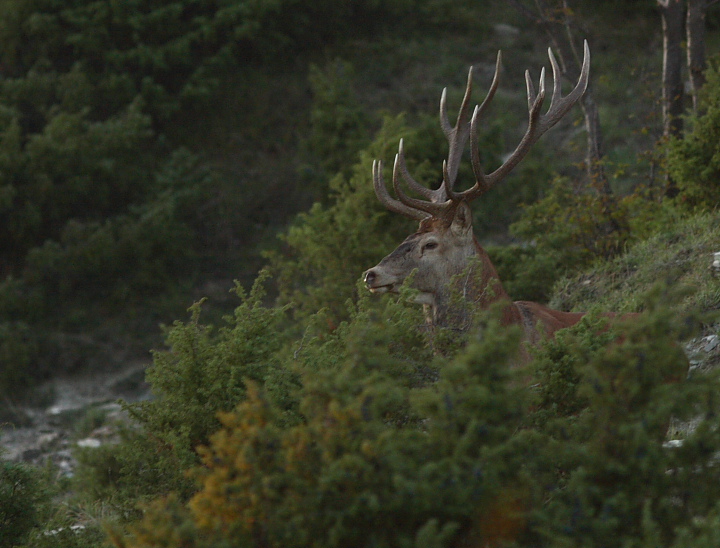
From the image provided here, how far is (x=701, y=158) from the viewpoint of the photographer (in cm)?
900

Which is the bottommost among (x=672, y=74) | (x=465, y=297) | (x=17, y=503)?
(x=17, y=503)

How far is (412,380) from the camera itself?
531 cm

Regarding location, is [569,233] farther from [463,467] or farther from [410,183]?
[463,467]

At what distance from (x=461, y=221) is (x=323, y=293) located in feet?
12.0

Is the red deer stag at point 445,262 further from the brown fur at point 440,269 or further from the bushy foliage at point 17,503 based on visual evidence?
the bushy foliage at point 17,503

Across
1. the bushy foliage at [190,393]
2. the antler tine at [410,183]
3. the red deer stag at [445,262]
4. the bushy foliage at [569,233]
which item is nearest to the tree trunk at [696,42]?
the bushy foliage at [569,233]

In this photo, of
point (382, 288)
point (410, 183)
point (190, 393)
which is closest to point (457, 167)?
point (410, 183)

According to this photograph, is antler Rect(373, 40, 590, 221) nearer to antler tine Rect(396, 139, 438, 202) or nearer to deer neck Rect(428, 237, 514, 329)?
antler tine Rect(396, 139, 438, 202)

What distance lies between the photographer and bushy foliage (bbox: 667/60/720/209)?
29.2 ft

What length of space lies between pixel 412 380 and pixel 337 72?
11.5 m

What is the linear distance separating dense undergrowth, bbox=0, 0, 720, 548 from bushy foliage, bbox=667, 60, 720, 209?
2 cm

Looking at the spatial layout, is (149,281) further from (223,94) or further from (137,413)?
(137,413)

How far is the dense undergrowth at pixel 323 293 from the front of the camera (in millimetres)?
3811

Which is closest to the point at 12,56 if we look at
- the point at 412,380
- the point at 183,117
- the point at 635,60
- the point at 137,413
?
the point at 183,117
